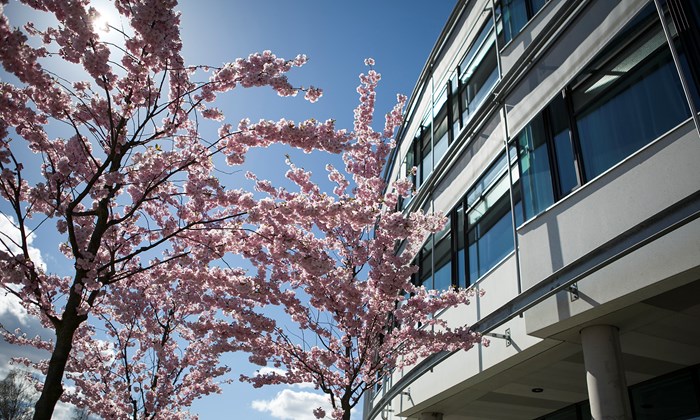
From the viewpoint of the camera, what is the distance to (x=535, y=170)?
9570 mm

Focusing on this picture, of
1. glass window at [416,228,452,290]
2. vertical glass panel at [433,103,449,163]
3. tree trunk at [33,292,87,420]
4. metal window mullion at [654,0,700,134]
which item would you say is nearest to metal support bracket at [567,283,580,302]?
metal window mullion at [654,0,700,134]

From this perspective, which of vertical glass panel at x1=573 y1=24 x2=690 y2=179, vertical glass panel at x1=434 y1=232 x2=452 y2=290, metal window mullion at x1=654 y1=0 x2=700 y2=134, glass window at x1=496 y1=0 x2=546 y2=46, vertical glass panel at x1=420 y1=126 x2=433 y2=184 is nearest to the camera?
metal window mullion at x1=654 y1=0 x2=700 y2=134

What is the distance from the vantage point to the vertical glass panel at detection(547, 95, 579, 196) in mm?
8570

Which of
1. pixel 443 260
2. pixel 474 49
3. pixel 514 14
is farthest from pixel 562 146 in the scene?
pixel 474 49

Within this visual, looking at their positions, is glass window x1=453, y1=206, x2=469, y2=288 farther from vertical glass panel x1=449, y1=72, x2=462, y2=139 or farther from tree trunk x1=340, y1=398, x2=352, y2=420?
tree trunk x1=340, y1=398, x2=352, y2=420

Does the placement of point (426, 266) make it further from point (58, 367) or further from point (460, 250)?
point (58, 367)

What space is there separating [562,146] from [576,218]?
1760mm

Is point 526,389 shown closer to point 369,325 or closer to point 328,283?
point 369,325

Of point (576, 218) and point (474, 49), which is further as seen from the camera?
point (474, 49)

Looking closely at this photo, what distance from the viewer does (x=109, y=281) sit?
305 inches

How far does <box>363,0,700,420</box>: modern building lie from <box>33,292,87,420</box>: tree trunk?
22.9 ft

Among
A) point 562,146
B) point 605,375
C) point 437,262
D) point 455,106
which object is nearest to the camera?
point 605,375

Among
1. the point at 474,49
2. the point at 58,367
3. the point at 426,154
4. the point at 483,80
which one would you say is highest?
the point at 474,49

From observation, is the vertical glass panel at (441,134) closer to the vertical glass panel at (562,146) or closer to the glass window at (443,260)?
the glass window at (443,260)
